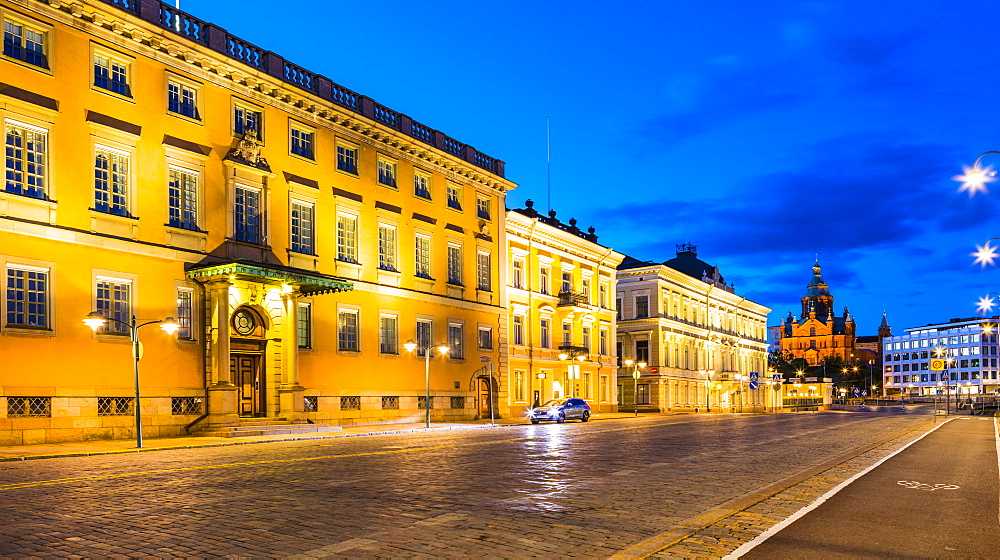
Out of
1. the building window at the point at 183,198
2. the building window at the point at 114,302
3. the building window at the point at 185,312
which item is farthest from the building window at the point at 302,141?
the building window at the point at 114,302

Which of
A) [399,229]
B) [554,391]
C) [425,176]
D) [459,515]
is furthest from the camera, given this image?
[554,391]

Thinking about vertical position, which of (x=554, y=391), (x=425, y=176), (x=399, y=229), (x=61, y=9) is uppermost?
(x=61, y=9)

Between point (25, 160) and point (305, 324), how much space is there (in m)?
13.0

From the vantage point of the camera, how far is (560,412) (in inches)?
1868

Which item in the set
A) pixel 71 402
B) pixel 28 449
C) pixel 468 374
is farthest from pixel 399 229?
pixel 28 449

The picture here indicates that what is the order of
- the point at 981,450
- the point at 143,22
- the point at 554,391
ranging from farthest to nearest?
the point at 554,391, the point at 143,22, the point at 981,450

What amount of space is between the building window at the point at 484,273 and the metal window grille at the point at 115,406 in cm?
2321

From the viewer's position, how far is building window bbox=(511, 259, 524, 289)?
5469 cm

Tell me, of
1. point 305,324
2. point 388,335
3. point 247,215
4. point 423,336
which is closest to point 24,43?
point 247,215

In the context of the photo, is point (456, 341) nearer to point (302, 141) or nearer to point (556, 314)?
point (556, 314)

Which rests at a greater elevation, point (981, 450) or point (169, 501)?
point (169, 501)

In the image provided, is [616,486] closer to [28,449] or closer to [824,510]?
[824,510]

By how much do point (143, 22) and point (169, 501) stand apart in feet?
72.7

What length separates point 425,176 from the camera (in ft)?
148
